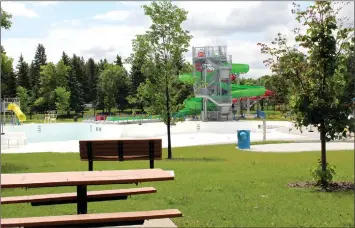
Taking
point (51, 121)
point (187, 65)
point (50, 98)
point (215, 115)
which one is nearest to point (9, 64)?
point (187, 65)

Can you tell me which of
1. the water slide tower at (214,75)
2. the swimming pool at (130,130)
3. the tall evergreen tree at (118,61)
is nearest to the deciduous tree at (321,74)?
the swimming pool at (130,130)

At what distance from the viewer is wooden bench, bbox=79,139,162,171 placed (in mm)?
10352

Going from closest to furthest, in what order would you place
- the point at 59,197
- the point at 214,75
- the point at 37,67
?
1. the point at 59,197
2. the point at 214,75
3. the point at 37,67

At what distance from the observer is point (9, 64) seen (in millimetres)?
20312

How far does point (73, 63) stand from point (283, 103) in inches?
2992

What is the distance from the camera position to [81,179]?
5.22m

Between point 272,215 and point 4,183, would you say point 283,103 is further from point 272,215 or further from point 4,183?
point 4,183

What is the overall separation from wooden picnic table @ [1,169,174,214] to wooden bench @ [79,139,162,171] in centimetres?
451

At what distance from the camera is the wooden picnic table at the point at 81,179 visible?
198 inches

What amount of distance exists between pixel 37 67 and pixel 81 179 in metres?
83.2

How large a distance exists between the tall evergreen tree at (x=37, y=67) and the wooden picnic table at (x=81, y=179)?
2845 inches

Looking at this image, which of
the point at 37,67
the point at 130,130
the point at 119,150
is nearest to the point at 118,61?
the point at 37,67

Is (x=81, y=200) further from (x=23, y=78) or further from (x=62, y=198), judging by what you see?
(x=23, y=78)

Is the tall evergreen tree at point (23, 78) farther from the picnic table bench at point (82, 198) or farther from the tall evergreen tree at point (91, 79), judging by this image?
the picnic table bench at point (82, 198)
